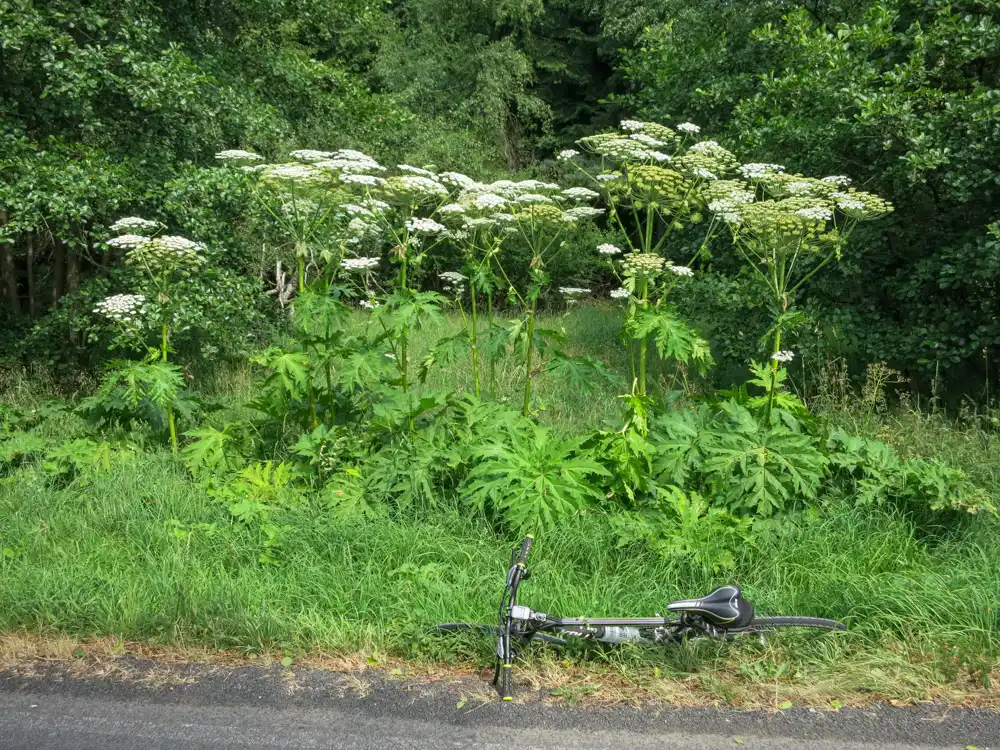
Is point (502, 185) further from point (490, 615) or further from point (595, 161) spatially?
point (595, 161)

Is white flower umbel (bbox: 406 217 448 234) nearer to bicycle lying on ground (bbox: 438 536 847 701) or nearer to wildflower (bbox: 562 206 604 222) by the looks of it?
wildflower (bbox: 562 206 604 222)

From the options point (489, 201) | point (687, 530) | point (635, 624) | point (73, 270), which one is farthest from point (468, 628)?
point (73, 270)

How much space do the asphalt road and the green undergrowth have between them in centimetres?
28

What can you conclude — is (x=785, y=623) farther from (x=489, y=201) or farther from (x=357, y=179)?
(x=357, y=179)

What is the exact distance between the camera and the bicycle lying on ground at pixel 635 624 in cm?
371

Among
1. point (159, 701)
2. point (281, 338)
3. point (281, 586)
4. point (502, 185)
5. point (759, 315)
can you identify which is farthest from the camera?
point (281, 338)

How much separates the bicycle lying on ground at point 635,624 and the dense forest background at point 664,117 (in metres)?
3.71

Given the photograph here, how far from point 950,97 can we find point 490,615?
614cm

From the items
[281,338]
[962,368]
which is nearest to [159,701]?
[281,338]

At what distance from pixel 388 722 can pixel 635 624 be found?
1.16 meters

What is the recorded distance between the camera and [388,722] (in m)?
3.49

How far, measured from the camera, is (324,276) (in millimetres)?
5594

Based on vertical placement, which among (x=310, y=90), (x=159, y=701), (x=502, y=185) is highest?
(x=310, y=90)

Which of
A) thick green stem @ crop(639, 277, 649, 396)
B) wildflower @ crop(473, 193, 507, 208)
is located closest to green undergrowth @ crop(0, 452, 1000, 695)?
thick green stem @ crop(639, 277, 649, 396)
